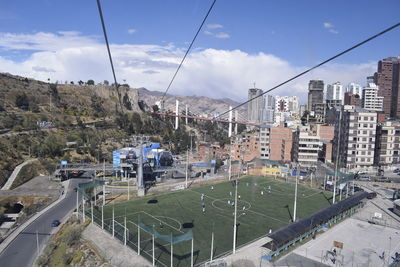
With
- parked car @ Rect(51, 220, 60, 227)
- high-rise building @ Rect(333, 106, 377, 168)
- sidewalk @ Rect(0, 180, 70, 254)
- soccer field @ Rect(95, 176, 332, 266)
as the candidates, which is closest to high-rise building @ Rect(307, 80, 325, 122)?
high-rise building @ Rect(333, 106, 377, 168)

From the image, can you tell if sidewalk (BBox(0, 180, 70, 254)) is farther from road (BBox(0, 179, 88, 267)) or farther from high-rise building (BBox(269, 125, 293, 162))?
high-rise building (BBox(269, 125, 293, 162))

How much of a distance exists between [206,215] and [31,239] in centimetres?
595

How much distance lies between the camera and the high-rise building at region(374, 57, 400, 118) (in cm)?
4417

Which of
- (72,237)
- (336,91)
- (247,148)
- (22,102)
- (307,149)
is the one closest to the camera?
(72,237)

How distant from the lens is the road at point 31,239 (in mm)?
9227

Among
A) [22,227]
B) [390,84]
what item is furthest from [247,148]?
[390,84]

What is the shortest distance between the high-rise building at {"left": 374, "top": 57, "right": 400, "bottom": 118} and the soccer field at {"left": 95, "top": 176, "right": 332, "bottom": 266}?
34797 mm

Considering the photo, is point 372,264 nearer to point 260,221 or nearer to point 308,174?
point 260,221

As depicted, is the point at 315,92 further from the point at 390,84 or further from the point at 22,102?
the point at 22,102

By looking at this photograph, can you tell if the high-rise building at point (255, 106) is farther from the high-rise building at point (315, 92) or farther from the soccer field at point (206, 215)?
the soccer field at point (206, 215)

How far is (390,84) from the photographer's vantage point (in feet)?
157

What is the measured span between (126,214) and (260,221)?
492 cm

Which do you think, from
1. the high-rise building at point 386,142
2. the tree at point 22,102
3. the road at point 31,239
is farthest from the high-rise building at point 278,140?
the tree at point 22,102

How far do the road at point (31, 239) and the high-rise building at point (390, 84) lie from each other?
44.0 m
